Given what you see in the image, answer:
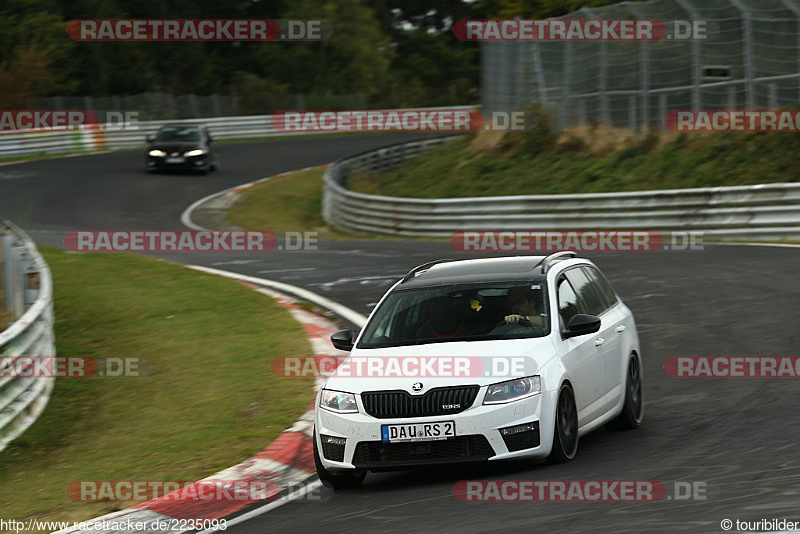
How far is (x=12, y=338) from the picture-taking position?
39.5 feet

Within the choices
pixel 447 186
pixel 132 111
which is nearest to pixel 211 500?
pixel 447 186

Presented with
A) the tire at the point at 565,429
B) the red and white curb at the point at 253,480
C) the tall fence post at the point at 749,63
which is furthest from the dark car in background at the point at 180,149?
the tire at the point at 565,429

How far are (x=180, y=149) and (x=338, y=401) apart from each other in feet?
112

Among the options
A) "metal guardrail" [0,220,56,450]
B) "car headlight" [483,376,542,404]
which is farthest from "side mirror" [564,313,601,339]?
"metal guardrail" [0,220,56,450]

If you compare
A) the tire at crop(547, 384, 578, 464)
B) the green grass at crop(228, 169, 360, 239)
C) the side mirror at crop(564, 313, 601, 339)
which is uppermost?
the side mirror at crop(564, 313, 601, 339)

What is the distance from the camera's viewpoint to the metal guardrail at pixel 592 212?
23.2 m

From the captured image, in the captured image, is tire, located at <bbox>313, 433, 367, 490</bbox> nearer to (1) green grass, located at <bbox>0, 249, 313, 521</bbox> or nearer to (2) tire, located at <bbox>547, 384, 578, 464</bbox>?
(1) green grass, located at <bbox>0, 249, 313, 521</bbox>

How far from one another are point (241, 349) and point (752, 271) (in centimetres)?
745

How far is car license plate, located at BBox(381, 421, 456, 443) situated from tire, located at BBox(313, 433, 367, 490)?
1.64ft

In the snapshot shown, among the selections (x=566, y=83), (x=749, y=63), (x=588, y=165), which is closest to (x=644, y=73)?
(x=588, y=165)

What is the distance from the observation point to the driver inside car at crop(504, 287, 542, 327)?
9016 millimetres

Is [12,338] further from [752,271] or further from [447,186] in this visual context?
[447,186]

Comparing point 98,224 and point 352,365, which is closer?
point 352,365

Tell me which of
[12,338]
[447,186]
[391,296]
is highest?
[391,296]
